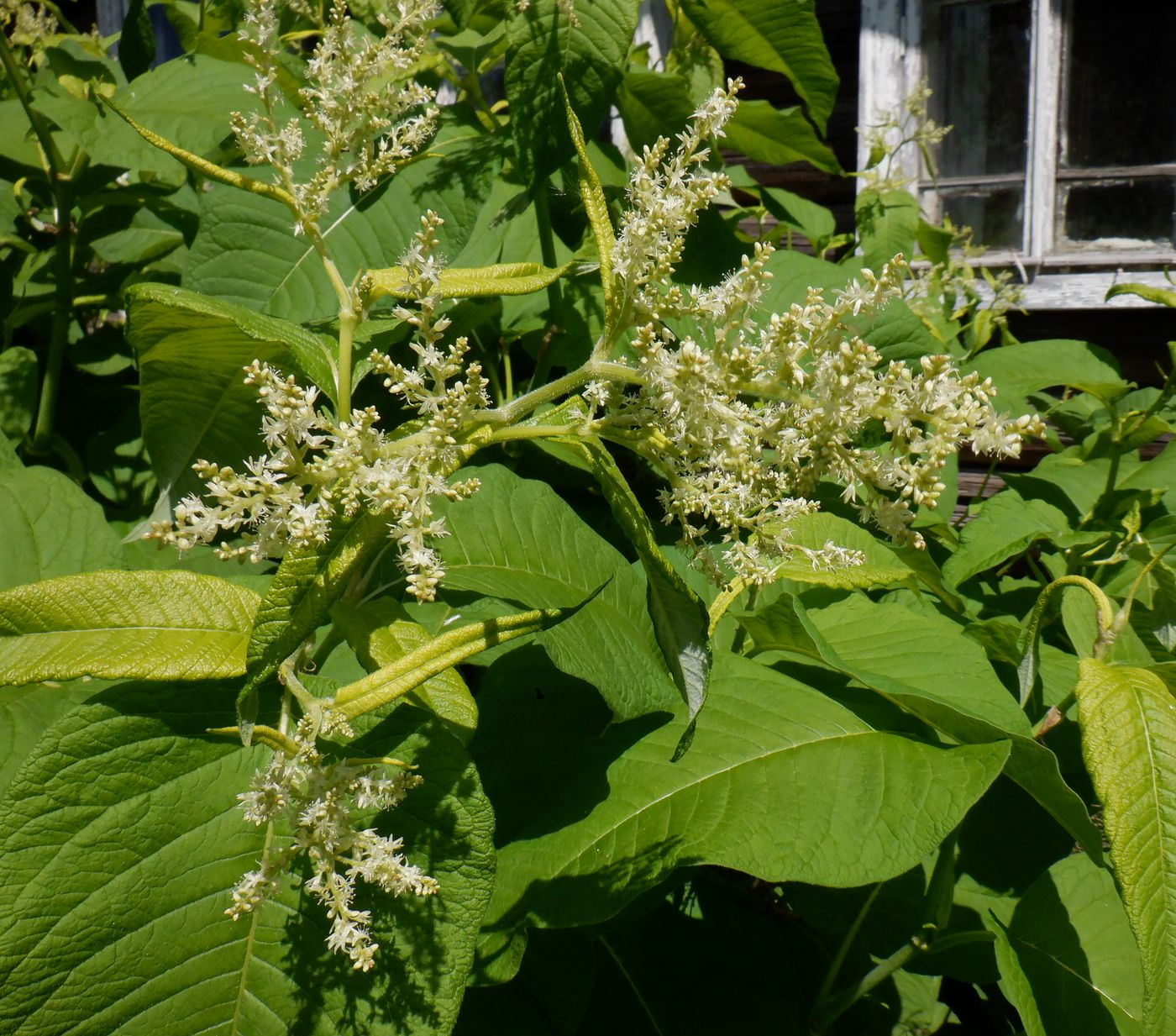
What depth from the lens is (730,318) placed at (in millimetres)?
756

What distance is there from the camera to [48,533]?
47.9 inches

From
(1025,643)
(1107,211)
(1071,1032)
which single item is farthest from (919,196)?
(1071,1032)

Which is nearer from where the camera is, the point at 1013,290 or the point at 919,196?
the point at 1013,290

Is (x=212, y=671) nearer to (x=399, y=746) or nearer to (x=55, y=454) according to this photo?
(x=399, y=746)

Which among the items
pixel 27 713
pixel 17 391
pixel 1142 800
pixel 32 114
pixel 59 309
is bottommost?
pixel 1142 800

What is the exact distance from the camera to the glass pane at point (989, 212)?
3.92m

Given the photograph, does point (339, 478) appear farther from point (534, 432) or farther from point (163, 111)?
point (163, 111)

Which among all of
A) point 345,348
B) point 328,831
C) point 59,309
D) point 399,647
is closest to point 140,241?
point 59,309

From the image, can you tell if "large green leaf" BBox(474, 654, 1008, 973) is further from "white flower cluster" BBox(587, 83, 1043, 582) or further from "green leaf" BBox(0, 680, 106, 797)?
"green leaf" BBox(0, 680, 106, 797)

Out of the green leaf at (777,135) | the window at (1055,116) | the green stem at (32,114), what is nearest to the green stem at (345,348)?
the green stem at (32,114)

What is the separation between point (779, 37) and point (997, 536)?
0.83 m

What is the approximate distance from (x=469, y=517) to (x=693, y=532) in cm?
52

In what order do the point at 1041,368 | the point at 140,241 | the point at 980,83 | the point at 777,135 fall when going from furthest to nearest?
the point at 980,83 < the point at 1041,368 < the point at 140,241 < the point at 777,135

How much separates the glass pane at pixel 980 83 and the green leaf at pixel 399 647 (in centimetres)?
373
